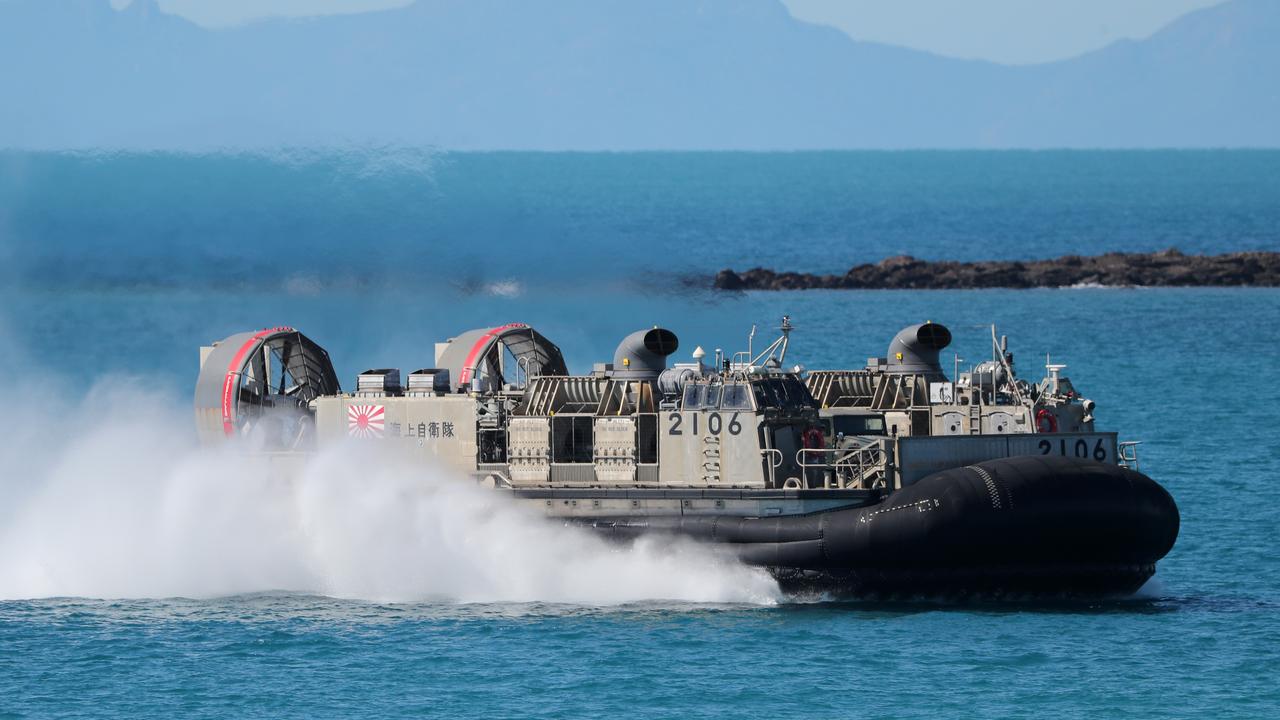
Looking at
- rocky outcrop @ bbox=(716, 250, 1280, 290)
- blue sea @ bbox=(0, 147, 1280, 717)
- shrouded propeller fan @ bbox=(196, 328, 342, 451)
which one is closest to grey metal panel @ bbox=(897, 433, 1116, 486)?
blue sea @ bbox=(0, 147, 1280, 717)

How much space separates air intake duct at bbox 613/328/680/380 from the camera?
1368 inches

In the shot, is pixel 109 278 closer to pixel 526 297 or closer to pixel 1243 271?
pixel 526 297

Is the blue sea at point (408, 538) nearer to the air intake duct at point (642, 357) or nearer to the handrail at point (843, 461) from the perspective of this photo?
the handrail at point (843, 461)

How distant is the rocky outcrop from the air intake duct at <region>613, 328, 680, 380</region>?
217 feet

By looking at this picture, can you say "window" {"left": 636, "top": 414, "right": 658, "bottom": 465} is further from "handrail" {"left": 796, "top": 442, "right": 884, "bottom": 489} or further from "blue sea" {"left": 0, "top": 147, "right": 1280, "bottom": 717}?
"handrail" {"left": 796, "top": 442, "right": 884, "bottom": 489}

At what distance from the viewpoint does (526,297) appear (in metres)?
56.9

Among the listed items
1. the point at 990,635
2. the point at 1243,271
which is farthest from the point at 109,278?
the point at 1243,271

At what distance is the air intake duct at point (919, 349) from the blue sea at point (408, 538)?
3.70 m

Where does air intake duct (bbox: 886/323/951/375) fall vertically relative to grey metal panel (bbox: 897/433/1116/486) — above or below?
above

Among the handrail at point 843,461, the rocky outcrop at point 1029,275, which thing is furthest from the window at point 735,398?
the rocky outcrop at point 1029,275

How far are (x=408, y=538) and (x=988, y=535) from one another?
30.8ft

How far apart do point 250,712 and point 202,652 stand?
11.2 ft

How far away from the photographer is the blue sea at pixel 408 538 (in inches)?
1066

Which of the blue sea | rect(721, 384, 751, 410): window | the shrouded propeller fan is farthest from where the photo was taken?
the shrouded propeller fan
